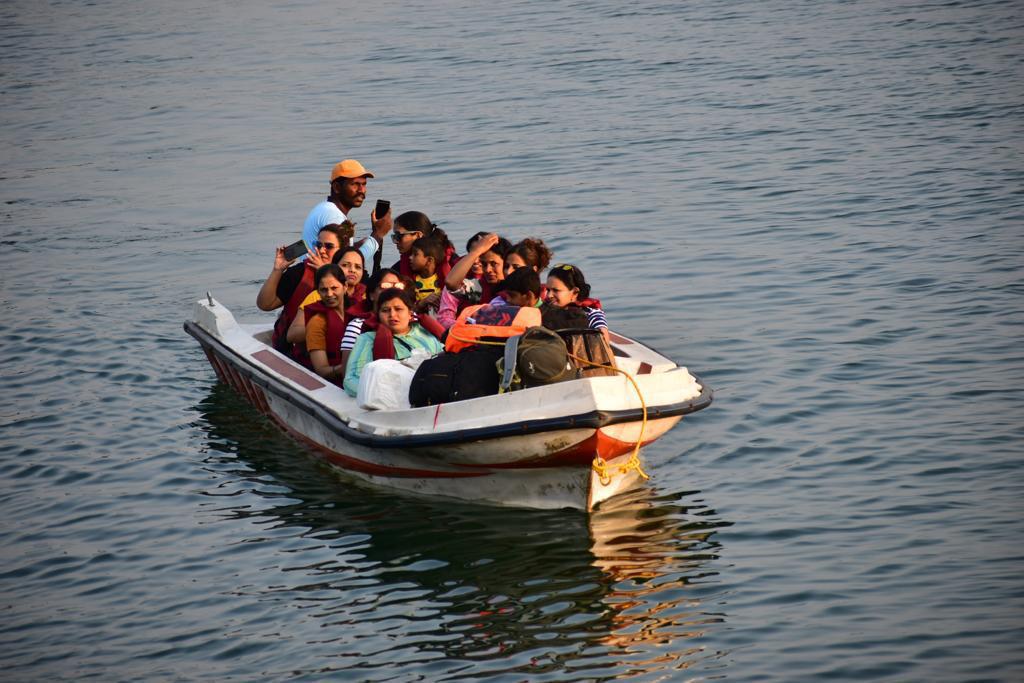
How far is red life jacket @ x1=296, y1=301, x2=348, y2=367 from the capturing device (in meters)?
10.1

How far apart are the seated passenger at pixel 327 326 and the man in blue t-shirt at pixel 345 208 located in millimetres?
1163

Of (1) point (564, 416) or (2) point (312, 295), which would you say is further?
(2) point (312, 295)

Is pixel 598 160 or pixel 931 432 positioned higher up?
pixel 598 160

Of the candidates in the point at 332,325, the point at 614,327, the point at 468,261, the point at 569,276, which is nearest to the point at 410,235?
the point at 468,261

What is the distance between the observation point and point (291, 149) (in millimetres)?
23031

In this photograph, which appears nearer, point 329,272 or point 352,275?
Result: point 329,272

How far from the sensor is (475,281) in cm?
1067

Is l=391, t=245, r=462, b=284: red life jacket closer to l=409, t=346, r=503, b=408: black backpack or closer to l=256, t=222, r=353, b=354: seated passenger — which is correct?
l=256, t=222, r=353, b=354: seated passenger

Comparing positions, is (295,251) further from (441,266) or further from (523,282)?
(523,282)

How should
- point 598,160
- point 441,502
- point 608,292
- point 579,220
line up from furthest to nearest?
point 598,160
point 579,220
point 608,292
point 441,502

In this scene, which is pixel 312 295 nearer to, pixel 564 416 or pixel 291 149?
pixel 564 416

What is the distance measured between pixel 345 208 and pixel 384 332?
2813mm

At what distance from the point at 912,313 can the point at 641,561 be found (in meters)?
5.85

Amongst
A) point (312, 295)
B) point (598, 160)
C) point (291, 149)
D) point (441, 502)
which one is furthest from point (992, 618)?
point (291, 149)
